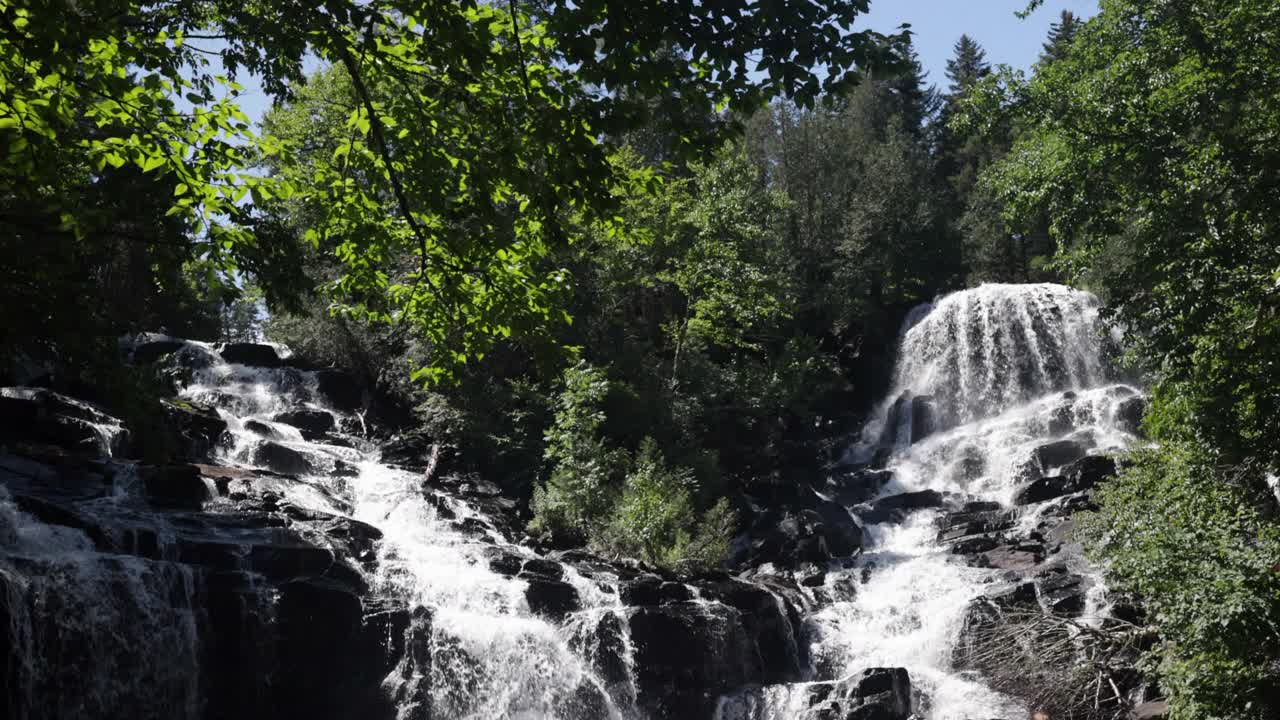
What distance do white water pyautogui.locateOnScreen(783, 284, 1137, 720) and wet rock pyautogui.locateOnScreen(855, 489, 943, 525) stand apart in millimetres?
349

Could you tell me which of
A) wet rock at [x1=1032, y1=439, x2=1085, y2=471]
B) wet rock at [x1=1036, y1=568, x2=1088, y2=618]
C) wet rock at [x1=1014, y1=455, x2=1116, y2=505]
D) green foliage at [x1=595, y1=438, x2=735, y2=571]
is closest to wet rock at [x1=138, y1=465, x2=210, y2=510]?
green foliage at [x1=595, y1=438, x2=735, y2=571]

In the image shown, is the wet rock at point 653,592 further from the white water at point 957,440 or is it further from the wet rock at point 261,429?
the wet rock at point 261,429

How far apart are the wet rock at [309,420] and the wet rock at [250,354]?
376 centimetres

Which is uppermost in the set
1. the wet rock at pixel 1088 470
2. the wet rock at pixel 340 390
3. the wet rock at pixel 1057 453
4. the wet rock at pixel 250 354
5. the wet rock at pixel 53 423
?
the wet rock at pixel 250 354

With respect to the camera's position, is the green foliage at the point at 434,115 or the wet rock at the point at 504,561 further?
the wet rock at the point at 504,561

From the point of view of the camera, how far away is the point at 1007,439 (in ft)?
81.2

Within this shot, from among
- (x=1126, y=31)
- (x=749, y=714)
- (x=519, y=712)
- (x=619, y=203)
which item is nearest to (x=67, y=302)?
(x=619, y=203)

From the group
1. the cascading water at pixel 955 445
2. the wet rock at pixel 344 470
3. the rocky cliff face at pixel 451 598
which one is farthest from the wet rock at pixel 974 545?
the wet rock at pixel 344 470

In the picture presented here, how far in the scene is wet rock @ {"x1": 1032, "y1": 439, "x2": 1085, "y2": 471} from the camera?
22391 mm

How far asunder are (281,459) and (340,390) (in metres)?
7.77

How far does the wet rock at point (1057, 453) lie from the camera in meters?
22.4

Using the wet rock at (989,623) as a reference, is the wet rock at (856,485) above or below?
above

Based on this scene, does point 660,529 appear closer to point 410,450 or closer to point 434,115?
point 410,450

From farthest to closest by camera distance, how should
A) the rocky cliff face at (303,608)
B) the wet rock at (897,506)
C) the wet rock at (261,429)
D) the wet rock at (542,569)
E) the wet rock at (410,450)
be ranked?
1. the wet rock at (410,450)
2. the wet rock at (897,506)
3. the wet rock at (261,429)
4. the wet rock at (542,569)
5. the rocky cliff face at (303,608)
